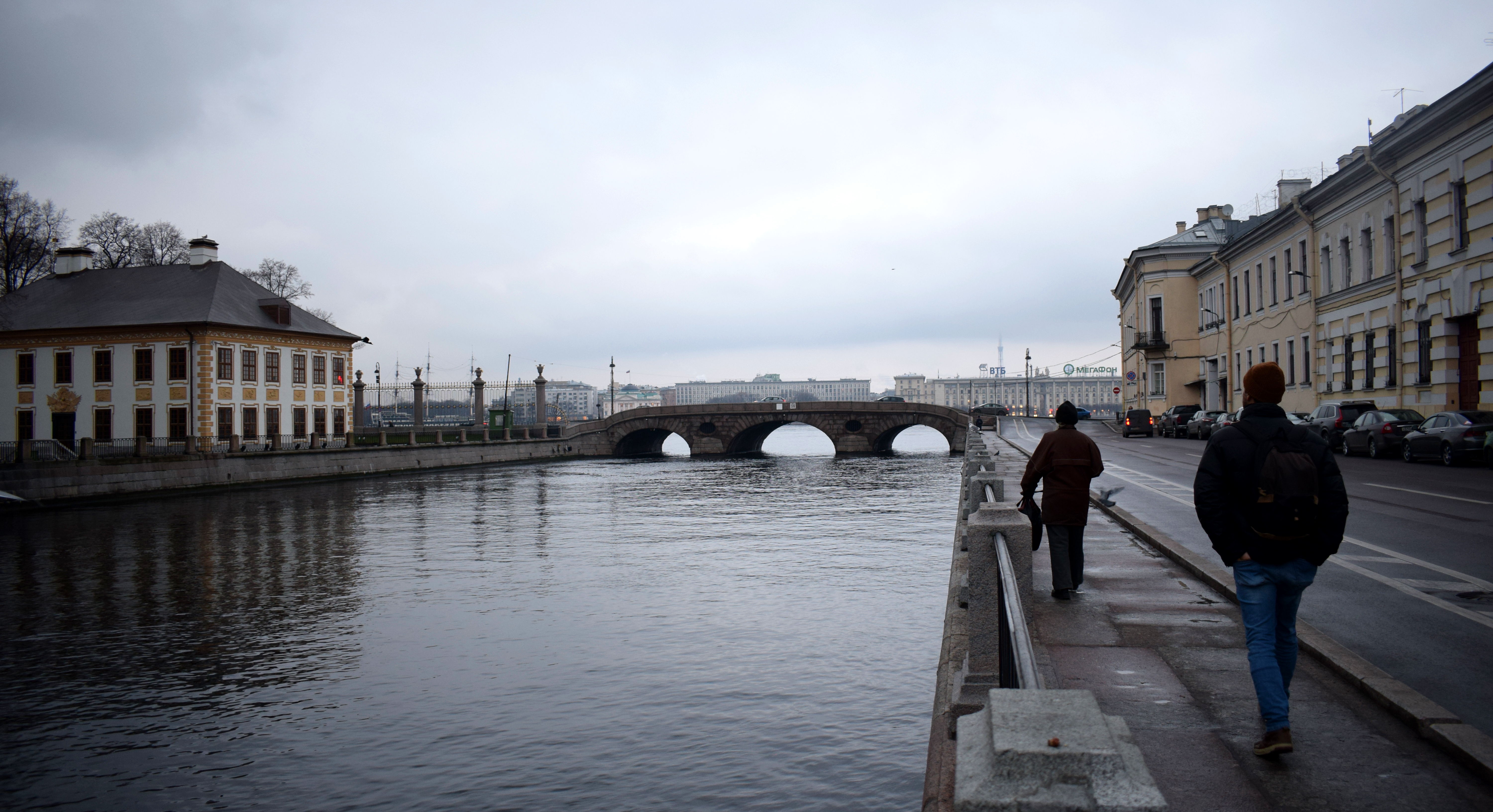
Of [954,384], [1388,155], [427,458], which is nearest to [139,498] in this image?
[427,458]

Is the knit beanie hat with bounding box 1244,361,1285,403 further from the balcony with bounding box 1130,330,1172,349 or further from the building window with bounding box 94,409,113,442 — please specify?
the balcony with bounding box 1130,330,1172,349

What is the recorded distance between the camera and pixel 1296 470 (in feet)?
15.1

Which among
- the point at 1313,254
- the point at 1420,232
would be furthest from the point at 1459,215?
the point at 1313,254

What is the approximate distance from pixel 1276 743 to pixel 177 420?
4923cm

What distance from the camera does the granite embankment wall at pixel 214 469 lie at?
31719 mm

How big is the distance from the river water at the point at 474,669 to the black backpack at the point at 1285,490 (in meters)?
3.61

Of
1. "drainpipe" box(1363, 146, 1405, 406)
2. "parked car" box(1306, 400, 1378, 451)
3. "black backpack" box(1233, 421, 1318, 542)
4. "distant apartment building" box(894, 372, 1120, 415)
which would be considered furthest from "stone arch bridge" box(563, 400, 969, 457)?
"distant apartment building" box(894, 372, 1120, 415)

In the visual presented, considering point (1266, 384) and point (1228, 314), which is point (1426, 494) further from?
point (1228, 314)

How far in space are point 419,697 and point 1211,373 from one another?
53.2 metres

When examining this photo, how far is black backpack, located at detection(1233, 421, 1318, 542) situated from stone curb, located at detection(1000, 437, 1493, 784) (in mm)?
1247

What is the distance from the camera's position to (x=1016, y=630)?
3.77 meters

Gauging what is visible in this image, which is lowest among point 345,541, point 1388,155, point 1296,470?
point 345,541

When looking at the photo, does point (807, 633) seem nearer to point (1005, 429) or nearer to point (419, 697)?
point (419, 697)

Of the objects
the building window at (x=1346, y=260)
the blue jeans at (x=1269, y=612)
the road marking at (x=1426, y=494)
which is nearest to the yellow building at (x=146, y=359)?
the road marking at (x=1426, y=494)
